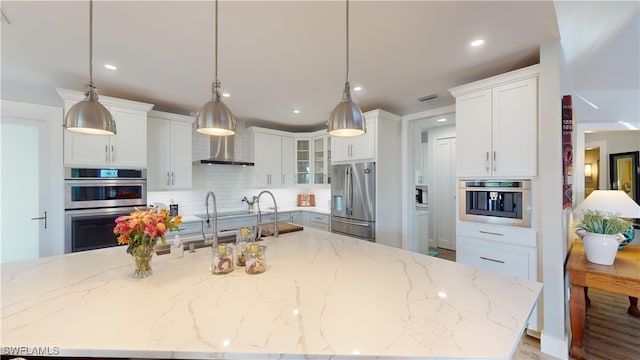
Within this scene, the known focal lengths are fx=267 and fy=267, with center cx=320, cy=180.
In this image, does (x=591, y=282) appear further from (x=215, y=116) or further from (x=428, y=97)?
(x=215, y=116)

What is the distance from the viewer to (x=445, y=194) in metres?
5.23

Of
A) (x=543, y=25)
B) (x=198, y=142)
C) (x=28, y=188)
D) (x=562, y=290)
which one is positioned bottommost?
(x=562, y=290)

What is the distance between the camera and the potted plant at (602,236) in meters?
2.09

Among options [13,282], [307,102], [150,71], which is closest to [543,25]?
[307,102]

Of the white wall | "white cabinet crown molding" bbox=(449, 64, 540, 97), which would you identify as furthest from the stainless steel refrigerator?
the white wall

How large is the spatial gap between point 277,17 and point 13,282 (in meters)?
2.07

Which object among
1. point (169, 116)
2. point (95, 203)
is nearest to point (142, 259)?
point (95, 203)

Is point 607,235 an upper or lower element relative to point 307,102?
lower

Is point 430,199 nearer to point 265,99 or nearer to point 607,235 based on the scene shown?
point 607,235

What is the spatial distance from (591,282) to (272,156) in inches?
165

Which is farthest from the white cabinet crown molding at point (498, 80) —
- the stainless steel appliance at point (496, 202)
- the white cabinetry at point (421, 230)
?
the white cabinetry at point (421, 230)

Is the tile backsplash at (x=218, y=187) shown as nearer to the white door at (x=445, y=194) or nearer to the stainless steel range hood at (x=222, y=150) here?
the stainless steel range hood at (x=222, y=150)

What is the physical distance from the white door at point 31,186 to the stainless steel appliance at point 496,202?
422 cm

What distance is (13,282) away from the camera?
1347mm
